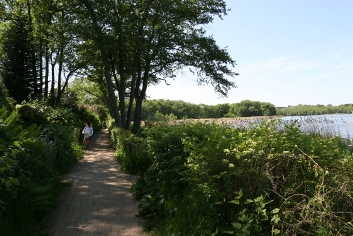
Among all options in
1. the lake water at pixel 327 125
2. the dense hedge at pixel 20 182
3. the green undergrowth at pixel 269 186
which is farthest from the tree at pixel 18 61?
the green undergrowth at pixel 269 186

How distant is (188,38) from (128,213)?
17511 mm

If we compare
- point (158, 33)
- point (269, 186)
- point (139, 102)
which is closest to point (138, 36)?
point (158, 33)

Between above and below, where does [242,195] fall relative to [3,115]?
below

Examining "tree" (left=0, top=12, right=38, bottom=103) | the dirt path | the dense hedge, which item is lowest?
the dirt path

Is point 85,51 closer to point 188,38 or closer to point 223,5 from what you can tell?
point 188,38

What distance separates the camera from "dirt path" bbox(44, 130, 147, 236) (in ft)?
19.4

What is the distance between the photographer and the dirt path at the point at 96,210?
5.93 metres

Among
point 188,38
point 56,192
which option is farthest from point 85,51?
point 56,192

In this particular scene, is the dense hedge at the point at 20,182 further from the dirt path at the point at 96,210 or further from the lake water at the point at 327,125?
the lake water at the point at 327,125

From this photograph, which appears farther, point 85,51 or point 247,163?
point 85,51

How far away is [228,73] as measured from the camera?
2311cm

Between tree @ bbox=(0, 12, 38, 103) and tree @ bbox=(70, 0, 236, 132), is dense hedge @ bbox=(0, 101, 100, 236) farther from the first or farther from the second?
tree @ bbox=(0, 12, 38, 103)

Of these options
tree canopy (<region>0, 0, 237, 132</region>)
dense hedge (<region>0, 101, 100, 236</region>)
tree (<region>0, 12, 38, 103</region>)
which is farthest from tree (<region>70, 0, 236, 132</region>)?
dense hedge (<region>0, 101, 100, 236</region>)

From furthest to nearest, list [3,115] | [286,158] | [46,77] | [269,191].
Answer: [46,77] → [3,115] → [269,191] → [286,158]
